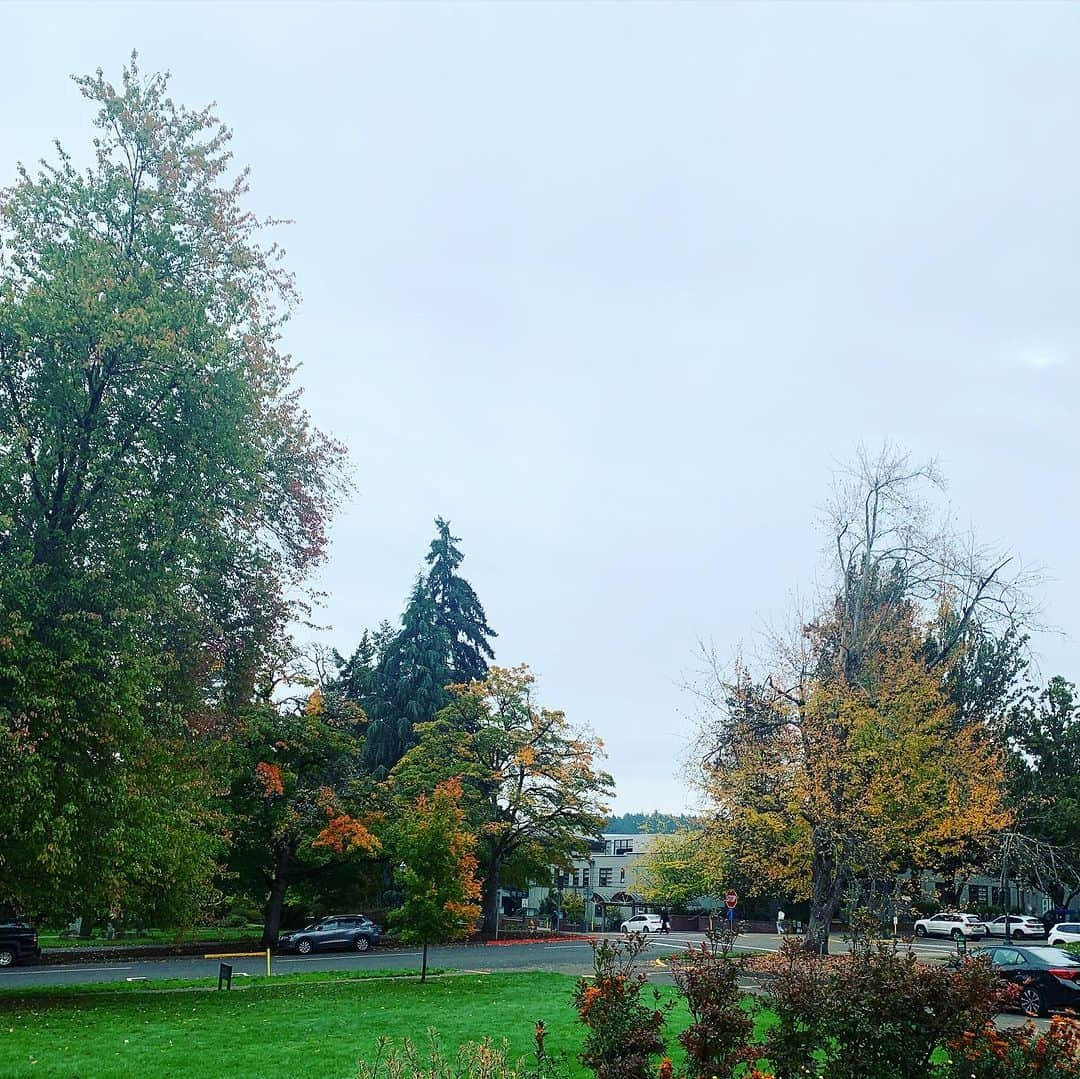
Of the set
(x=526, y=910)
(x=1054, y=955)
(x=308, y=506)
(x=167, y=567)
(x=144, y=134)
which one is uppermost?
(x=144, y=134)

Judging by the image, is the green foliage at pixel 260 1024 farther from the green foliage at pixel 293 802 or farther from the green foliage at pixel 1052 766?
the green foliage at pixel 1052 766

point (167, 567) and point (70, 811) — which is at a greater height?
point (167, 567)

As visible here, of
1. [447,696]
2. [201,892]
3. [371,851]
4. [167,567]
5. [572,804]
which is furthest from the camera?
[447,696]

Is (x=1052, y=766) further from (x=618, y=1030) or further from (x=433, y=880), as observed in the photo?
(x=618, y=1030)

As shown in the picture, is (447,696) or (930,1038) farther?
(447,696)

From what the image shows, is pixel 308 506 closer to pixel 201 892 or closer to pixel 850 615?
pixel 201 892

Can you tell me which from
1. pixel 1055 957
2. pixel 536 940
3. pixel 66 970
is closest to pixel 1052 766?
pixel 536 940

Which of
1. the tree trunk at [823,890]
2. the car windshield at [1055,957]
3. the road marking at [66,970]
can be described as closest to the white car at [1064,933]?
the tree trunk at [823,890]

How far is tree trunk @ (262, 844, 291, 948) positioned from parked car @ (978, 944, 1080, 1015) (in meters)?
Answer: 23.8

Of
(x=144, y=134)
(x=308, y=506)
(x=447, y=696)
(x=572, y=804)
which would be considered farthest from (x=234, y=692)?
(x=447, y=696)

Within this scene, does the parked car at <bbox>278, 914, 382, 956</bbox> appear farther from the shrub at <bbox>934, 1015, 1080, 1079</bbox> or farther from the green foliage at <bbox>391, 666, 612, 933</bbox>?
the shrub at <bbox>934, 1015, 1080, 1079</bbox>

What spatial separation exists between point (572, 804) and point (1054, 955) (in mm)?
21866

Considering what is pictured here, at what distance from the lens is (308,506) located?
20.5 meters

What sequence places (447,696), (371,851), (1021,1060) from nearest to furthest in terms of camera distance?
(1021,1060) < (371,851) < (447,696)
